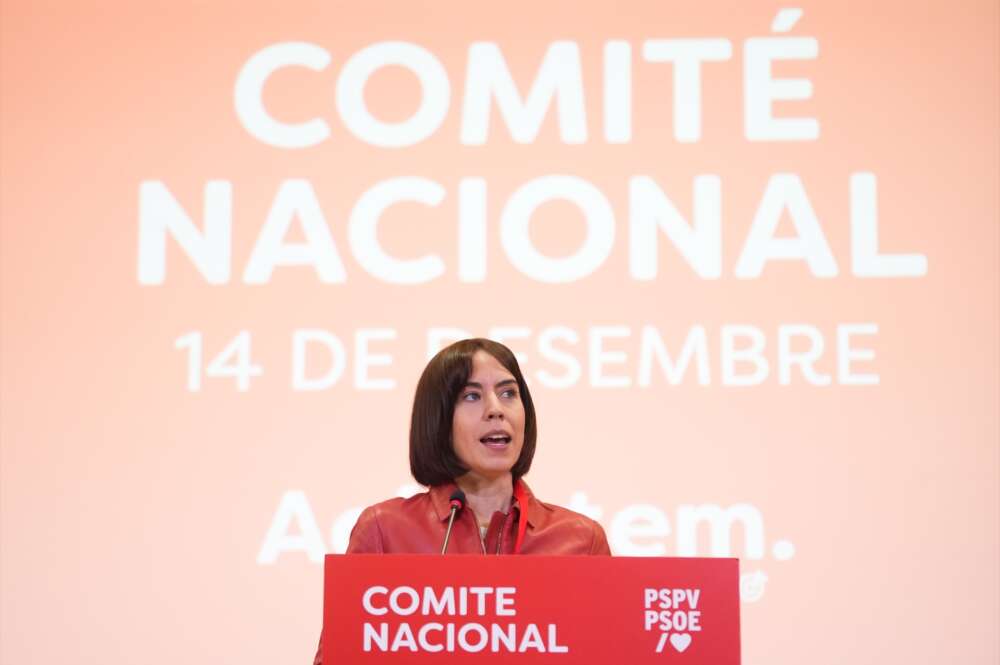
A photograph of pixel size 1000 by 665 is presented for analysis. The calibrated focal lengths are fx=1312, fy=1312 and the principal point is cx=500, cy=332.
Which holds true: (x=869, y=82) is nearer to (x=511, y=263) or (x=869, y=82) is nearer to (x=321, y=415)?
(x=511, y=263)

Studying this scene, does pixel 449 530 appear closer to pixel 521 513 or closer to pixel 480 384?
pixel 521 513

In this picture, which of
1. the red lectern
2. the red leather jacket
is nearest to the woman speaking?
the red leather jacket

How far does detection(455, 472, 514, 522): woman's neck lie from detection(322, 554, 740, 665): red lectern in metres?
0.60

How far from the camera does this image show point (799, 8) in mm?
3742

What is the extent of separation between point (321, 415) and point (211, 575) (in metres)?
0.53

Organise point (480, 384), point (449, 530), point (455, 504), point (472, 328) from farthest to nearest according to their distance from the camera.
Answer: point (472, 328)
point (480, 384)
point (455, 504)
point (449, 530)

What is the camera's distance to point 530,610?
5.41ft

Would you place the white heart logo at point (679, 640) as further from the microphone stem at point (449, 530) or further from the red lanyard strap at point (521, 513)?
the red lanyard strap at point (521, 513)

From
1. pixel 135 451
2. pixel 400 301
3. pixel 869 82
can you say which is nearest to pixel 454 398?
pixel 400 301

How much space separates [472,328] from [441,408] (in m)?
1.36

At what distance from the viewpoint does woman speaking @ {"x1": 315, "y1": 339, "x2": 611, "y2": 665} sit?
2.21 m

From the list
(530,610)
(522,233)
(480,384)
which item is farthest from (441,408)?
(522,233)

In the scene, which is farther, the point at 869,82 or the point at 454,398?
the point at 869,82

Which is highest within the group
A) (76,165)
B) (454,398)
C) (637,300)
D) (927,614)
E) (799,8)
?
(799,8)
